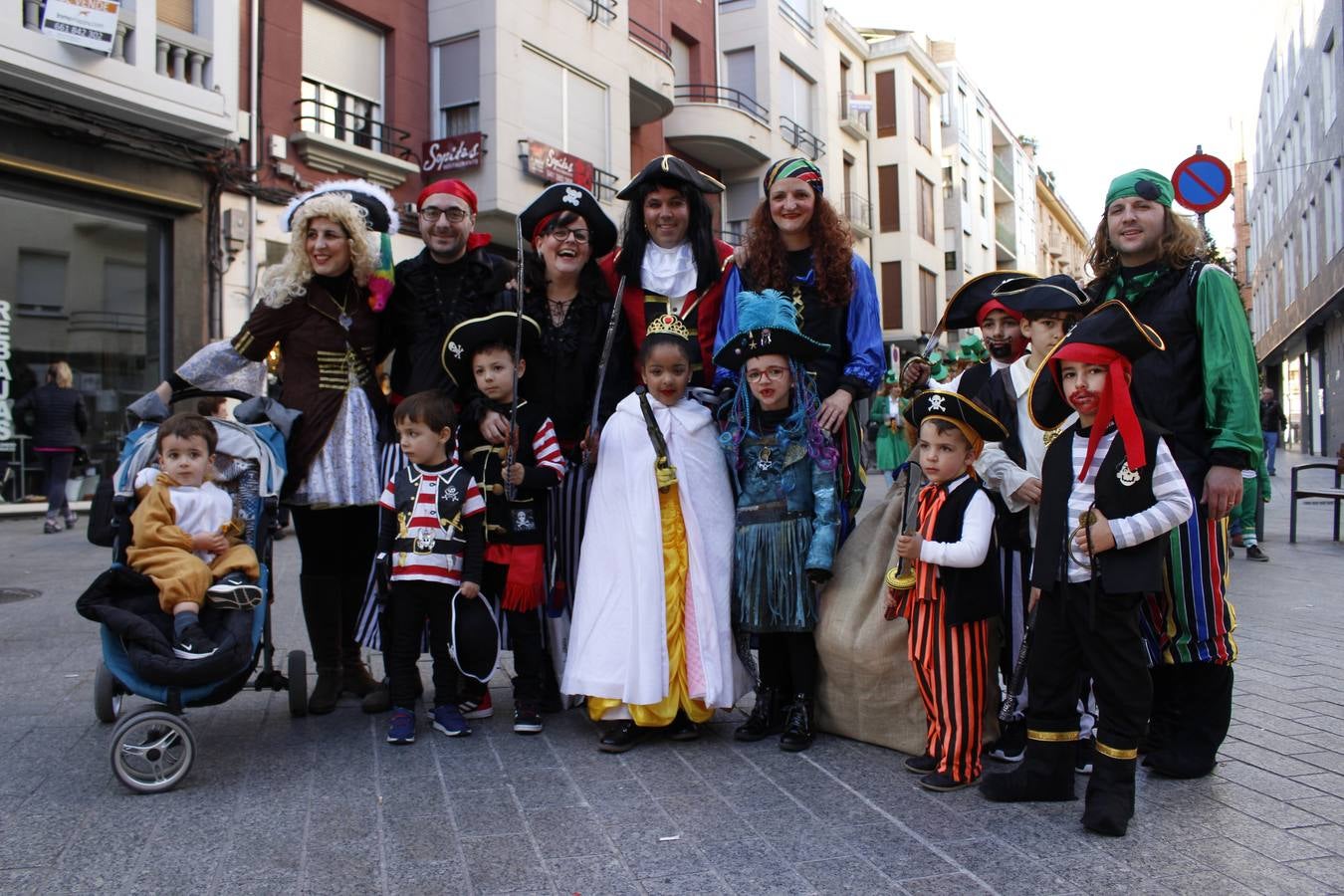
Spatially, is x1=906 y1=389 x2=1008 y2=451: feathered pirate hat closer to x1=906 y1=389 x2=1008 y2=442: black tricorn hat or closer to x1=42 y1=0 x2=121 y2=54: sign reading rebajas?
x1=906 y1=389 x2=1008 y2=442: black tricorn hat

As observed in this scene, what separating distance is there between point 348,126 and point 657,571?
45.5 ft

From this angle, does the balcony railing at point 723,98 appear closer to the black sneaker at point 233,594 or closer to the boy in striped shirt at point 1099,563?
the black sneaker at point 233,594

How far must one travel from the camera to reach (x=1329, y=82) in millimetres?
24484

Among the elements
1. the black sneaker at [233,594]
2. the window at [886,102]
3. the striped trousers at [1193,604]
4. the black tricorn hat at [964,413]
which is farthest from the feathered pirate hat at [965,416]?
the window at [886,102]

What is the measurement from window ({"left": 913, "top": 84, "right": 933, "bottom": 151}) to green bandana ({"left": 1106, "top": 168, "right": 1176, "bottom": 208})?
1375 inches

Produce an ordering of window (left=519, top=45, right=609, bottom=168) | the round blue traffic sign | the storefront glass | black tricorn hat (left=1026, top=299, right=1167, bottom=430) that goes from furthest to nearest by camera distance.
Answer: window (left=519, top=45, right=609, bottom=168)
the storefront glass
the round blue traffic sign
black tricorn hat (left=1026, top=299, right=1167, bottom=430)

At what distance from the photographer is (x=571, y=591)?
14.8 ft

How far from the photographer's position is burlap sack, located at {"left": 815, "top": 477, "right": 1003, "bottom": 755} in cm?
386

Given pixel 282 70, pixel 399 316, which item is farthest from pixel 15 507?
pixel 399 316

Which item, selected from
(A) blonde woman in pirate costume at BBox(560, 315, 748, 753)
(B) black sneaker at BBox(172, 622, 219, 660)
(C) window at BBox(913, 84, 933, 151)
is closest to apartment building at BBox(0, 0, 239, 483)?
(B) black sneaker at BBox(172, 622, 219, 660)

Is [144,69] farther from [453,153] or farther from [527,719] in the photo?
[527,719]

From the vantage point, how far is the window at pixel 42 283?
12914mm

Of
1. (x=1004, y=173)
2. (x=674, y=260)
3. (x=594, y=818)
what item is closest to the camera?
(x=594, y=818)

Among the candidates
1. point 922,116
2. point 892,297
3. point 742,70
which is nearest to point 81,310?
point 742,70
